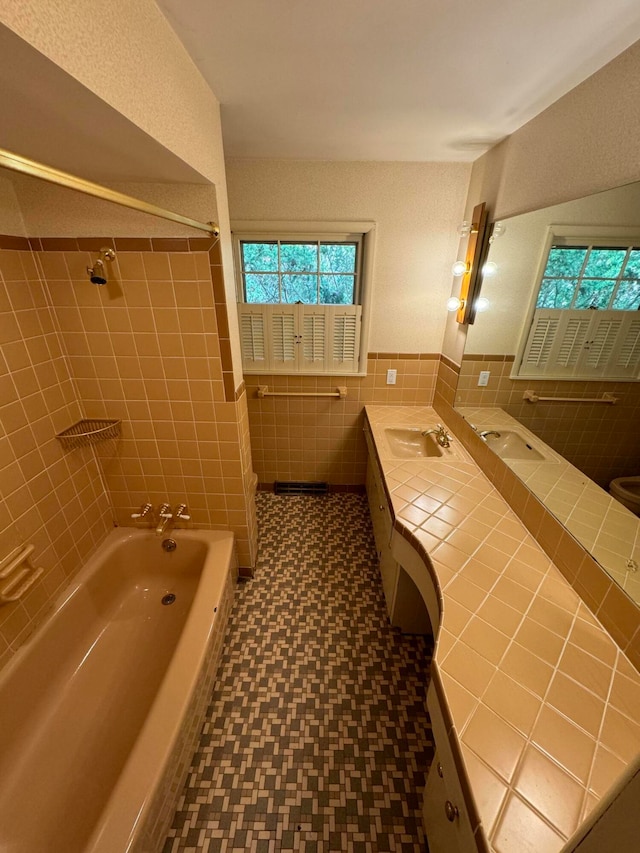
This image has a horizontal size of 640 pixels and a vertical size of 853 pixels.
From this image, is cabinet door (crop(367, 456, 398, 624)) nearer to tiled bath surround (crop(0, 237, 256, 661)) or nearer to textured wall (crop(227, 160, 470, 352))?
tiled bath surround (crop(0, 237, 256, 661))

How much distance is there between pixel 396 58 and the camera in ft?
3.35

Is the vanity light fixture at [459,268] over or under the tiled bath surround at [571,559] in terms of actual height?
over

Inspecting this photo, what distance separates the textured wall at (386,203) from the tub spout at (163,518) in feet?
6.02

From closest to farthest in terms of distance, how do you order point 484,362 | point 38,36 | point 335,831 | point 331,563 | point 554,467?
point 38,36 → point 335,831 → point 554,467 → point 484,362 → point 331,563

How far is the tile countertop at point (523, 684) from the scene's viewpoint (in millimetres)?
645

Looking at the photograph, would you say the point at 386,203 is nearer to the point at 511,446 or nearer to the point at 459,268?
the point at 459,268

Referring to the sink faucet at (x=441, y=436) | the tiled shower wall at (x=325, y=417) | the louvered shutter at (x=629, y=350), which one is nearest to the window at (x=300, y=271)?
the tiled shower wall at (x=325, y=417)

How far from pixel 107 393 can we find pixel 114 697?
1356 mm

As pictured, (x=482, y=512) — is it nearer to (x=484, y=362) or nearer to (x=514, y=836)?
(x=484, y=362)

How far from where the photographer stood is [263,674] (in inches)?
61.6

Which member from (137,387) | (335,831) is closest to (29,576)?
(137,387)

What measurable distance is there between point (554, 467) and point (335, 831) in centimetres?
151

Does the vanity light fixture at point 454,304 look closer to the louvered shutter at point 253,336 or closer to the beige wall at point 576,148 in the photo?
the beige wall at point 576,148

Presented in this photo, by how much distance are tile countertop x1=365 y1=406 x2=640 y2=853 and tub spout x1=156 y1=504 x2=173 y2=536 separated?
49.9 inches
